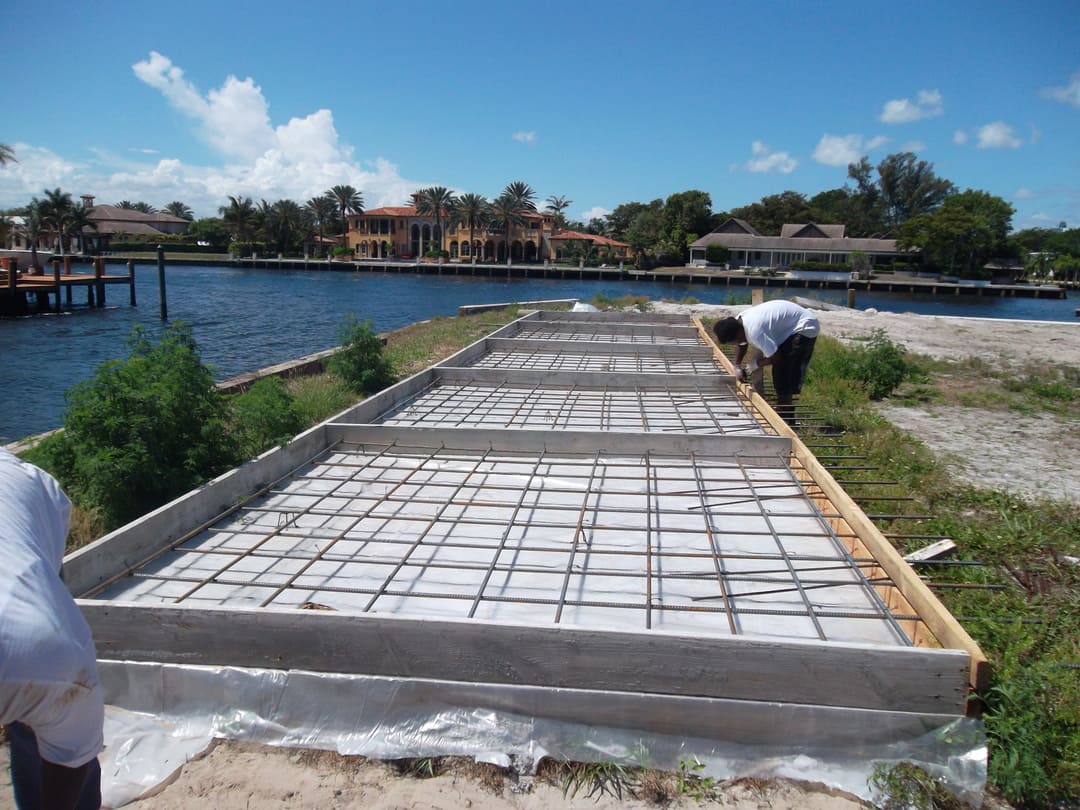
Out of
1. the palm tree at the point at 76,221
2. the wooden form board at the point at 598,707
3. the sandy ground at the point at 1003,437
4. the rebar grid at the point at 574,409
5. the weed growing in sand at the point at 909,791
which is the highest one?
the palm tree at the point at 76,221

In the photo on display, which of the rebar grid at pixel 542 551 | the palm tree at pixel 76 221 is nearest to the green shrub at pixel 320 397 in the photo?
the rebar grid at pixel 542 551

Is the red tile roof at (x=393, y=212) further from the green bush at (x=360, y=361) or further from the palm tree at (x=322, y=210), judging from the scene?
the green bush at (x=360, y=361)

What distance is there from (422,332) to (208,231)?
82389 mm

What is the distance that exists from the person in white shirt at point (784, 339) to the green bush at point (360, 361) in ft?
15.2

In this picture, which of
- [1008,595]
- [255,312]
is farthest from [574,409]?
[255,312]

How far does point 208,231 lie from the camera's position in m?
88.5

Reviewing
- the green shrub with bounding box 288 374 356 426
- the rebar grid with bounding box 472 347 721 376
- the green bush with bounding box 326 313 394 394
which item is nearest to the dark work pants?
the green shrub with bounding box 288 374 356 426

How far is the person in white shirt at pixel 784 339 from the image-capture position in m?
7.12

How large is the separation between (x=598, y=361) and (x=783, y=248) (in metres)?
59.9

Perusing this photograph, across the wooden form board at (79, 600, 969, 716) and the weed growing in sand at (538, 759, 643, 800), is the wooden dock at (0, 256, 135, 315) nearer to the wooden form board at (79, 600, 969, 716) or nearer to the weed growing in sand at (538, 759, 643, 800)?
the wooden form board at (79, 600, 969, 716)

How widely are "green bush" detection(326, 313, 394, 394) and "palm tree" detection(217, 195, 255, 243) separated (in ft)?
253

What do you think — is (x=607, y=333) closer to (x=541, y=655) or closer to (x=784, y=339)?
(x=784, y=339)

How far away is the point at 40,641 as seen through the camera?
1.64 m

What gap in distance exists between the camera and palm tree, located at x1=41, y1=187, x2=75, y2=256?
66.9 meters
